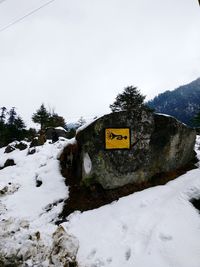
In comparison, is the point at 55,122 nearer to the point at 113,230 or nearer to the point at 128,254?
the point at 113,230

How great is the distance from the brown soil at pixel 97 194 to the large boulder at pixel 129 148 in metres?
0.18

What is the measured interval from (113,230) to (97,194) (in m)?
2.13

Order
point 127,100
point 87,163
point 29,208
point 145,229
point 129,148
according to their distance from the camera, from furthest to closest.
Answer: point 127,100 → point 87,163 → point 129,148 → point 29,208 → point 145,229

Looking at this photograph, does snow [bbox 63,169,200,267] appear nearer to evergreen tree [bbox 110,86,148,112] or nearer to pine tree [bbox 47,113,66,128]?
evergreen tree [bbox 110,86,148,112]

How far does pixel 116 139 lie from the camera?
29.9 feet

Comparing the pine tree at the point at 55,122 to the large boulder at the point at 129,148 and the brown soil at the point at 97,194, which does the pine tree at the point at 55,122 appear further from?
the brown soil at the point at 97,194

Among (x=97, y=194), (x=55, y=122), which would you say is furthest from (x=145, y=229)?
(x=55, y=122)

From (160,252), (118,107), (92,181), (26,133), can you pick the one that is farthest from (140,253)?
(26,133)

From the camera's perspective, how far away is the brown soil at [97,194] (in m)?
8.42

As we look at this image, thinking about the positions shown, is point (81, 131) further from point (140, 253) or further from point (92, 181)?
point (140, 253)

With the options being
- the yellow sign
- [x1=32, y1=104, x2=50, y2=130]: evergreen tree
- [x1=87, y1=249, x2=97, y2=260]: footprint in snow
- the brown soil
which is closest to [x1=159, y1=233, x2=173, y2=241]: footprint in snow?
[x1=87, y1=249, x2=97, y2=260]: footprint in snow

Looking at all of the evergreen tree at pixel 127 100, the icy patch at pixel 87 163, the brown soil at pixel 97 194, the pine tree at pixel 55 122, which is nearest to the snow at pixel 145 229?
the brown soil at pixel 97 194

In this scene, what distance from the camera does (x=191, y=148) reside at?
10.1 metres

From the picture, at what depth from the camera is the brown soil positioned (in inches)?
332
